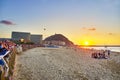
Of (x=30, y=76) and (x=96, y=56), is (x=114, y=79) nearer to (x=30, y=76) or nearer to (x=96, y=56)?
(x=30, y=76)

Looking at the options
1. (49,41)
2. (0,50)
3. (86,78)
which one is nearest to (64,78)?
(86,78)

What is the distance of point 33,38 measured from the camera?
106875mm

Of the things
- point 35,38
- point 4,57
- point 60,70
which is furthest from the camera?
point 35,38

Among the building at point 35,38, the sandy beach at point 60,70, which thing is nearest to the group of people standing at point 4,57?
the sandy beach at point 60,70

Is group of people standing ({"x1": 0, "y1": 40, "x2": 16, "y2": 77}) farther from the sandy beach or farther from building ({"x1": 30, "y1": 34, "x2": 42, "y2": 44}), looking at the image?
building ({"x1": 30, "y1": 34, "x2": 42, "y2": 44})

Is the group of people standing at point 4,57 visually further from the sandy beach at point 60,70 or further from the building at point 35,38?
the building at point 35,38

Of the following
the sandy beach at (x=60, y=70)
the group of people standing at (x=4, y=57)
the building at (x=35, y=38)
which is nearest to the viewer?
the group of people standing at (x=4, y=57)

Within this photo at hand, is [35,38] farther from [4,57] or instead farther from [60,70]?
[4,57]

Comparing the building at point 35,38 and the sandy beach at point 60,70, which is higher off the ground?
the building at point 35,38

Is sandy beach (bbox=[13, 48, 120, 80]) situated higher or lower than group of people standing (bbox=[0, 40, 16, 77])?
lower

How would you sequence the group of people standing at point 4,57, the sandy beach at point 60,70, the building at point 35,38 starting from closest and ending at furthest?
1. the group of people standing at point 4,57
2. the sandy beach at point 60,70
3. the building at point 35,38

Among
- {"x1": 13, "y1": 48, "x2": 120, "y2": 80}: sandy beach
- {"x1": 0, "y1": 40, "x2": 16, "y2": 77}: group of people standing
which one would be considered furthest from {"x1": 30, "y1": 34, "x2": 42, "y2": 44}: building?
{"x1": 0, "y1": 40, "x2": 16, "y2": 77}: group of people standing

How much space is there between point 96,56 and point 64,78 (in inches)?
934

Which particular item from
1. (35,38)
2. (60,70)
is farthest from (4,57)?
(35,38)
